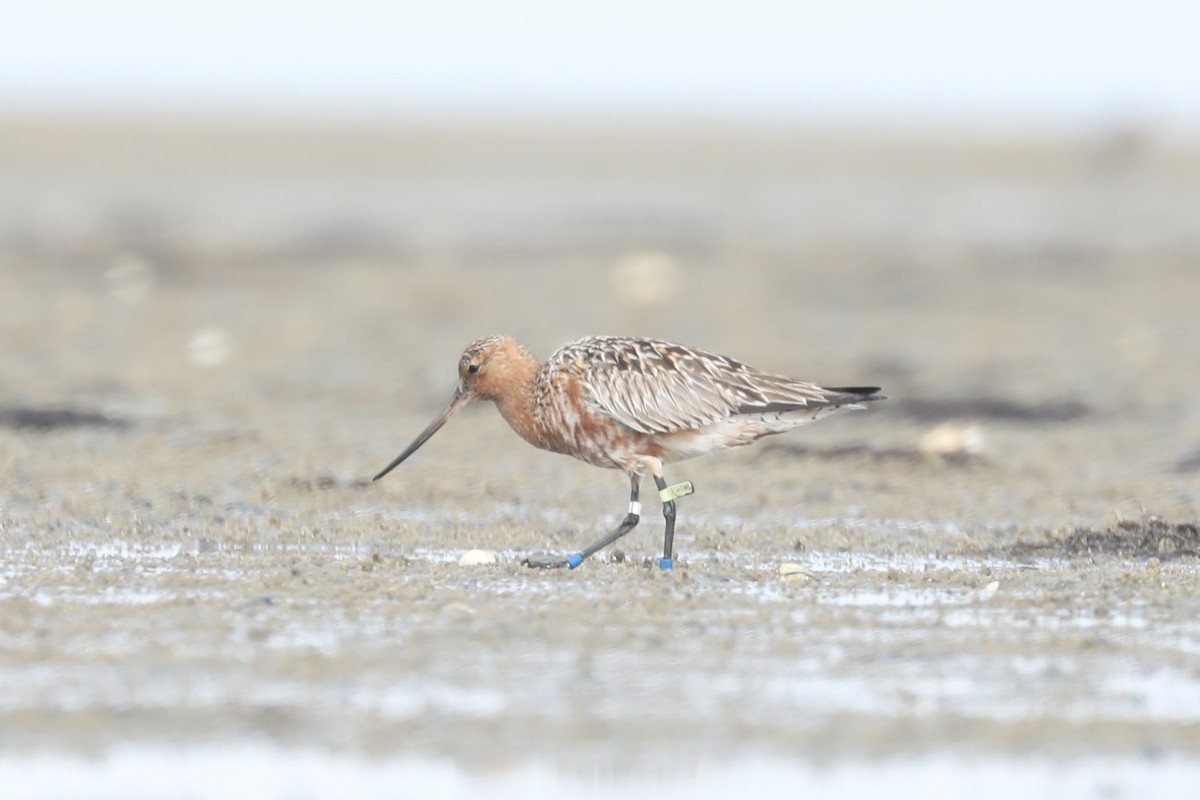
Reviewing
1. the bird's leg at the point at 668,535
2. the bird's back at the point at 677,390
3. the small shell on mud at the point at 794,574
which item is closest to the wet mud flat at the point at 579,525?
the small shell on mud at the point at 794,574

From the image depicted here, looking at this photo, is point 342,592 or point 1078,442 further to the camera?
point 1078,442

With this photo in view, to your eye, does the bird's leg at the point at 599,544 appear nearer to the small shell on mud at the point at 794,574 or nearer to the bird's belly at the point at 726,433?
the bird's belly at the point at 726,433

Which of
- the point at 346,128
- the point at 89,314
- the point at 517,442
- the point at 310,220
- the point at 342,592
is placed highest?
the point at 346,128

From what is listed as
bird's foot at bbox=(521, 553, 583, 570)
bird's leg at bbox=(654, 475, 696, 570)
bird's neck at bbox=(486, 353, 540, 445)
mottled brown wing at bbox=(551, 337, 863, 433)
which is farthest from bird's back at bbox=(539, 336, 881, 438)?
bird's foot at bbox=(521, 553, 583, 570)

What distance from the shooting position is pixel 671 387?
27.2ft

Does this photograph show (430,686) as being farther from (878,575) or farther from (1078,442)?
(1078,442)

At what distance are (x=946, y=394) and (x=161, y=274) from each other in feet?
24.5

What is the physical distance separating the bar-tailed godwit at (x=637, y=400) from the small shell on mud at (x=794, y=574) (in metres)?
0.71

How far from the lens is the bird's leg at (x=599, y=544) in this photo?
748cm

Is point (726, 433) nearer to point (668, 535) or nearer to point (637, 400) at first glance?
point (637, 400)

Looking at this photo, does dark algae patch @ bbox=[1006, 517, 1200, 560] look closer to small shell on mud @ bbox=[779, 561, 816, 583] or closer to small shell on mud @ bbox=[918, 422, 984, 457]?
small shell on mud @ bbox=[779, 561, 816, 583]

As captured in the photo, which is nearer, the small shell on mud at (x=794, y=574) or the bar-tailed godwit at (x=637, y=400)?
the small shell on mud at (x=794, y=574)

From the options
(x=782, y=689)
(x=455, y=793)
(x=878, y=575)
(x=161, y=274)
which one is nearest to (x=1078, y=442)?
(x=878, y=575)

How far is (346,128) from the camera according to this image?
4109cm
